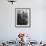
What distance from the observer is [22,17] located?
5320mm

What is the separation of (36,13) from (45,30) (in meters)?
0.75

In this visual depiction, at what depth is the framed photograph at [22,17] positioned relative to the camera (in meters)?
5.27

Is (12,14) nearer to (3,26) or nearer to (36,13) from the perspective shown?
(3,26)

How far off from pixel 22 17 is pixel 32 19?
15.7 inches

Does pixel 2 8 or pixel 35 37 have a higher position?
pixel 2 8

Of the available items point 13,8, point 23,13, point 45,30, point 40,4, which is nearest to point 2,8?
point 13,8

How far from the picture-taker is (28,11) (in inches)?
207

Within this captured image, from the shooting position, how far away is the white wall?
17.3ft

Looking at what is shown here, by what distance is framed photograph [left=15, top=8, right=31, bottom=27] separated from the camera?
5266mm

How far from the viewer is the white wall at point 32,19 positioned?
5258 mm

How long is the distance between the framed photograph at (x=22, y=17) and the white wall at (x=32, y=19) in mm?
116

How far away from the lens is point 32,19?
5.27 meters

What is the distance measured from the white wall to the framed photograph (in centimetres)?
12

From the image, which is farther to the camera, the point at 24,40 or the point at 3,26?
the point at 3,26
